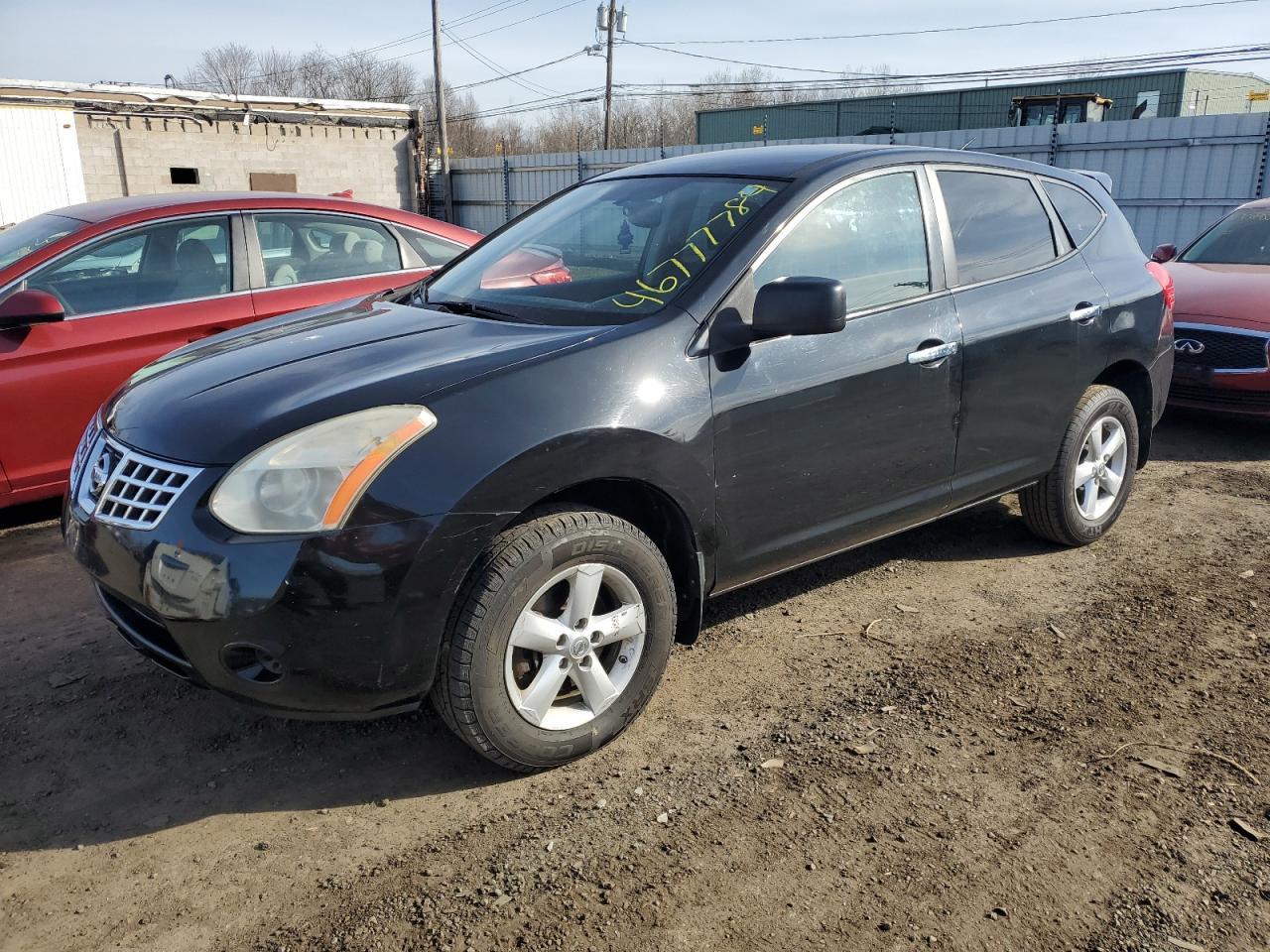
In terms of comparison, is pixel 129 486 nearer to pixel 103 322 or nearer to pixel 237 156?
pixel 103 322

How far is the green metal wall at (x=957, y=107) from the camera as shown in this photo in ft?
114

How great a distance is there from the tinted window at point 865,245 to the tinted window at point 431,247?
10.3 ft

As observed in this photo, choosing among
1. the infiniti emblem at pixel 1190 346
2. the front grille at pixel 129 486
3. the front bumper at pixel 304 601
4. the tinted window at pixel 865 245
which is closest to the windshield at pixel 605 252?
the tinted window at pixel 865 245

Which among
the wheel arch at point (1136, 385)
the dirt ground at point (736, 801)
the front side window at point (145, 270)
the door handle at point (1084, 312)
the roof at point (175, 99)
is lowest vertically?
the dirt ground at point (736, 801)

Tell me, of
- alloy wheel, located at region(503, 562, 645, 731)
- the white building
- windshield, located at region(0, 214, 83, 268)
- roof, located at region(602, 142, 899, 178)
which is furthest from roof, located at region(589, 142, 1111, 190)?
the white building

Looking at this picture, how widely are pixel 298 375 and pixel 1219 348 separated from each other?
20.4ft

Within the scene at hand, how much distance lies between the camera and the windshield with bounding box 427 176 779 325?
330 cm

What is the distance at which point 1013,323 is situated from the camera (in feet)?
13.2

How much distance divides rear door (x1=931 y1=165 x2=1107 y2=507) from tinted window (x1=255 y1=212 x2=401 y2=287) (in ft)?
11.0

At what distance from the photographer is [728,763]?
9.81ft

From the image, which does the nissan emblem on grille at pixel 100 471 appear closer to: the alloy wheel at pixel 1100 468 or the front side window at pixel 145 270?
the front side window at pixel 145 270

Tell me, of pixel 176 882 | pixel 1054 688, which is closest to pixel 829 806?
pixel 1054 688

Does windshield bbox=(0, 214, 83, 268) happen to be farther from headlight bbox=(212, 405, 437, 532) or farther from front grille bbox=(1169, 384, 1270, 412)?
front grille bbox=(1169, 384, 1270, 412)

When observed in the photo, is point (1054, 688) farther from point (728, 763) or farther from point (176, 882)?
point (176, 882)
